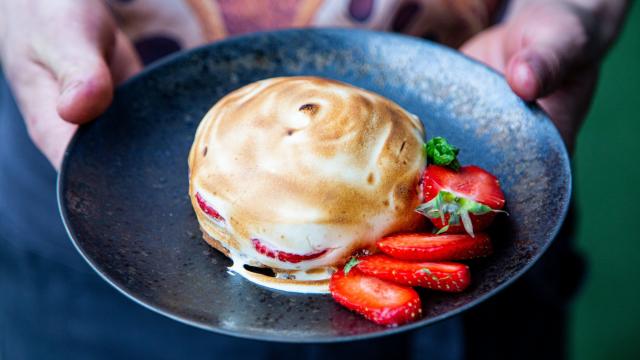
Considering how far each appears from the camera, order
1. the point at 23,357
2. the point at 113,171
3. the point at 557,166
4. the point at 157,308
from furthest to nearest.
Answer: the point at 23,357 → the point at 113,171 → the point at 557,166 → the point at 157,308

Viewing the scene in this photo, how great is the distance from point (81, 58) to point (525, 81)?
904mm

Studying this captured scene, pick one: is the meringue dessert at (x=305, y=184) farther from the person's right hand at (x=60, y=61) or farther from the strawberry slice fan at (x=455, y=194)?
the person's right hand at (x=60, y=61)

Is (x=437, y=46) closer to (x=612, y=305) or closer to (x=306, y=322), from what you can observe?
(x=306, y=322)

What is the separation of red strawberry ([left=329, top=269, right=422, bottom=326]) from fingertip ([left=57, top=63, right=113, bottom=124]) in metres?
0.59

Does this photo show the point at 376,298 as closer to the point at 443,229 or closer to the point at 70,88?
the point at 443,229

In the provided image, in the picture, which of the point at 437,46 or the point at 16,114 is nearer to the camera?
the point at 437,46

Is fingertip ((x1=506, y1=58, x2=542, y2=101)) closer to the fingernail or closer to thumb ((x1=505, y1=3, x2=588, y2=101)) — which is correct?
thumb ((x1=505, y1=3, x2=588, y2=101))

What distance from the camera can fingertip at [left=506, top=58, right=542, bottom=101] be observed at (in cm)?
131

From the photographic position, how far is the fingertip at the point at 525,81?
4.29ft

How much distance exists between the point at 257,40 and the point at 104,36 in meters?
0.35

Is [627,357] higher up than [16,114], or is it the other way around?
[16,114]

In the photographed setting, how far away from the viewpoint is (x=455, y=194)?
113 cm

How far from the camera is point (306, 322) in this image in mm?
1043

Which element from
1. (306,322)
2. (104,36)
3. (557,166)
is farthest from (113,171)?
(557,166)
